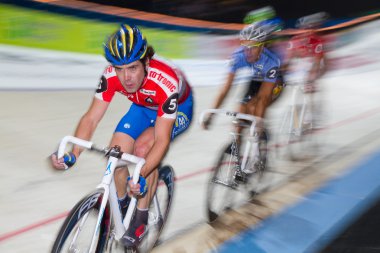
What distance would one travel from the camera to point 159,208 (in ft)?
11.3

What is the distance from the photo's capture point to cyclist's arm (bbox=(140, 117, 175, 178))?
279cm

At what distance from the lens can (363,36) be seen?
43.8 ft

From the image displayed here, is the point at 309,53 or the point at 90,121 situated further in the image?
the point at 309,53

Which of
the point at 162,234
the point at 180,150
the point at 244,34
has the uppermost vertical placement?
the point at 244,34

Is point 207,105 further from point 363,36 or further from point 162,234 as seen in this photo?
point 363,36

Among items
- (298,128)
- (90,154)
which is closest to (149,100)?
(90,154)

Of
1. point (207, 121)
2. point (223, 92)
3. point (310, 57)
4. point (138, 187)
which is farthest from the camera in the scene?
point (310, 57)

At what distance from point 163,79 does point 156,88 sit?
71 mm

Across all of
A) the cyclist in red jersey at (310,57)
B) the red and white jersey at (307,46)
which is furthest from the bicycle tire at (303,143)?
the red and white jersey at (307,46)

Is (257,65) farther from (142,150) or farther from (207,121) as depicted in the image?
(142,150)

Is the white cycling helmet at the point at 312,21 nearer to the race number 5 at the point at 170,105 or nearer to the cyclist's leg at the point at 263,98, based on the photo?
the cyclist's leg at the point at 263,98

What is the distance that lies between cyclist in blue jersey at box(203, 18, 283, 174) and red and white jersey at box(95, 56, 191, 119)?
1.22m

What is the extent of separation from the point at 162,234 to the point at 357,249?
137 centimetres

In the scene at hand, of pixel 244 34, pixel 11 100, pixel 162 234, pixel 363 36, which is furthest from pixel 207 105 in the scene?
pixel 363 36
